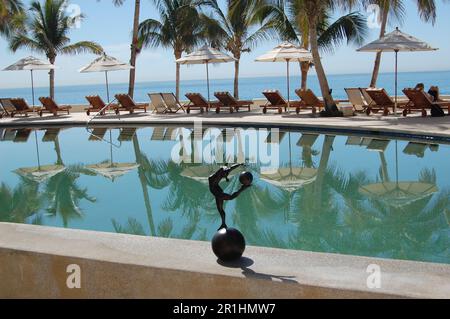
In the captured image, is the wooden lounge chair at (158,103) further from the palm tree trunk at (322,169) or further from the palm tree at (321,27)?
the palm tree trunk at (322,169)

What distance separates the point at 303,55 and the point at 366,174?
870 centimetres

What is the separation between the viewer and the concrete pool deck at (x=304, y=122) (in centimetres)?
1140

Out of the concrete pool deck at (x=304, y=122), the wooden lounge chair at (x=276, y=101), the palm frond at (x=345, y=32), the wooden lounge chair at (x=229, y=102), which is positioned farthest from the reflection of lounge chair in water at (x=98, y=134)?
the palm frond at (x=345, y=32)

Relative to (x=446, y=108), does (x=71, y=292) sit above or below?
below

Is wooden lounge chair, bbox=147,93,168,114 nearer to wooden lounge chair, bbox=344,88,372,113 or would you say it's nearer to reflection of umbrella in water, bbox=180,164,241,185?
wooden lounge chair, bbox=344,88,372,113

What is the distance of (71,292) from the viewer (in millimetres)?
3594

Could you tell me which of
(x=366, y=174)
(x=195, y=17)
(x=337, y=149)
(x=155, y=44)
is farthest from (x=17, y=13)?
(x=366, y=174)

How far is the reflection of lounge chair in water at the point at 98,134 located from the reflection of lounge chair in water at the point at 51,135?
99 cm

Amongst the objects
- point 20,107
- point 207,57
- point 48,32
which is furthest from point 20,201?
point 48,32

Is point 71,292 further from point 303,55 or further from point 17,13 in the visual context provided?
point 17,13

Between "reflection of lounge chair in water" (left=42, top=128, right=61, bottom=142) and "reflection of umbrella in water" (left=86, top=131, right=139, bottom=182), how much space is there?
4116mm

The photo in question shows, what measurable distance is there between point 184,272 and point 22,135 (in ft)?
43.5

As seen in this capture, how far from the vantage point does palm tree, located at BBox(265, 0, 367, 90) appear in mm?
18250

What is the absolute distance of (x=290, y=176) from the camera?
8.91m
